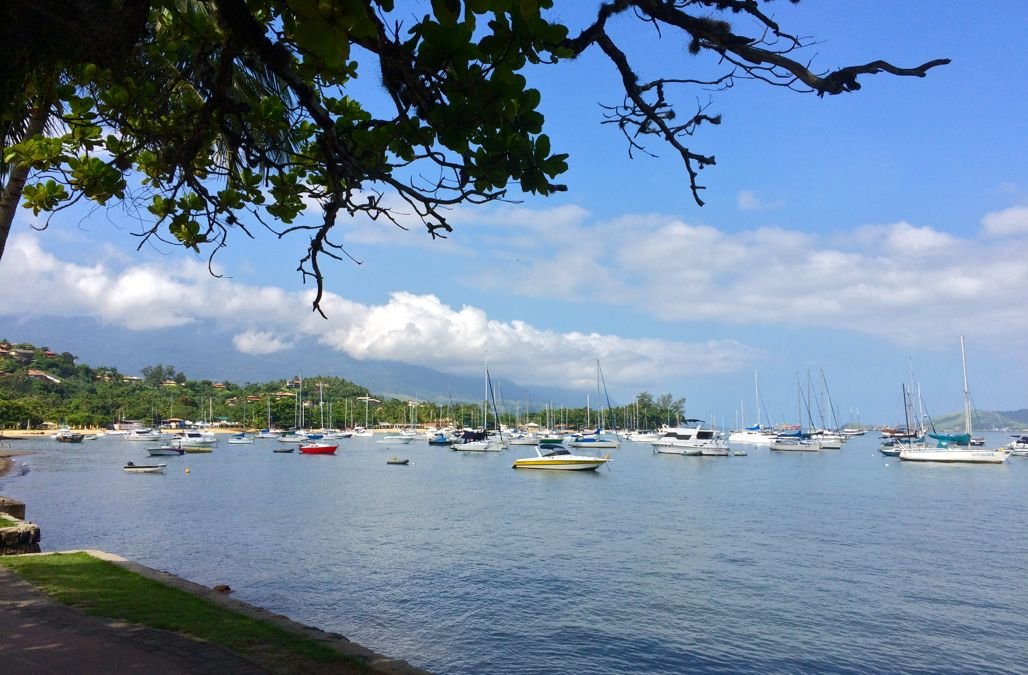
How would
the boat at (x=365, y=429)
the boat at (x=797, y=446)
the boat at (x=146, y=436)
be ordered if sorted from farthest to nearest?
the boat at (x=365, y=429) → the boat at (x=146, y=436) → the boat at (x=797, y=446)

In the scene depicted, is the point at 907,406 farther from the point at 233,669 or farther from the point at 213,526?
the point at 233,669

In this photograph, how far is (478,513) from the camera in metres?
29.8

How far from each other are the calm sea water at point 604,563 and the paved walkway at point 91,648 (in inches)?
198

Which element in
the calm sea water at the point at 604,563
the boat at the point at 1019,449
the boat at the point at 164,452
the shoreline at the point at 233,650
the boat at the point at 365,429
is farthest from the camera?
the boat at the point at 365,429

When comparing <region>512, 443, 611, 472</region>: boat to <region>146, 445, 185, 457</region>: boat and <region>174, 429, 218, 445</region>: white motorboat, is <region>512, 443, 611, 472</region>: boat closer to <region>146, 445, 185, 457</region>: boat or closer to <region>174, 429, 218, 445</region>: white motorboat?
<region>146, 445, 185, 457</region>: boat

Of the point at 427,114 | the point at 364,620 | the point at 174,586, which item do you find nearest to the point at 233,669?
the point at 174,586

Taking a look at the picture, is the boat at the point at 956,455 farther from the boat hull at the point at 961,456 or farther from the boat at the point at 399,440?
the boat at the point at 399,440

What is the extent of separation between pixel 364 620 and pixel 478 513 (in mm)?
16004

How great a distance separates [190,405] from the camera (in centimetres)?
13250

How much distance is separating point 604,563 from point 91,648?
47.7 ft

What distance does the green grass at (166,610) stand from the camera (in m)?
7.28

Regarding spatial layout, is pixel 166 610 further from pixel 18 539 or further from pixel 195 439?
pixel 195 439

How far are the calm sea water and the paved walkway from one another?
5.02 meters

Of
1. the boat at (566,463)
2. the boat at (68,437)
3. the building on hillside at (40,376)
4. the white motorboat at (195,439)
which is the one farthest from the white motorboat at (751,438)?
the building on hillside at (40,376)
